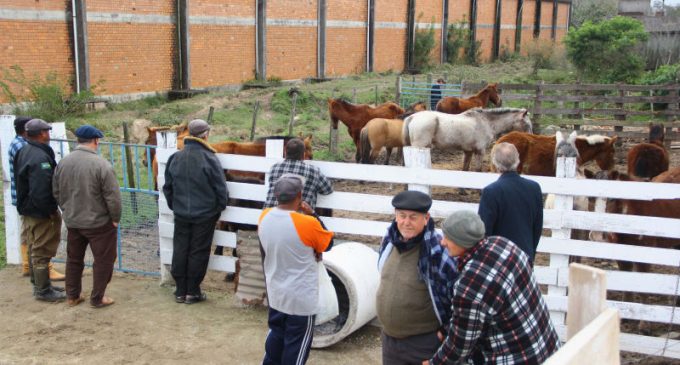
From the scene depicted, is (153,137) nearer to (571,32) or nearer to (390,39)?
(571,32)

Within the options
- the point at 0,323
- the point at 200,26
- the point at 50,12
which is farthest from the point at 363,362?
the point at 200,26

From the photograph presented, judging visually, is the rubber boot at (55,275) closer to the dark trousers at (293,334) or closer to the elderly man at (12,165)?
the elderly man at (12,165)

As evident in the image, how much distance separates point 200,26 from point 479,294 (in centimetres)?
2334

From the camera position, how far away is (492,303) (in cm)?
330

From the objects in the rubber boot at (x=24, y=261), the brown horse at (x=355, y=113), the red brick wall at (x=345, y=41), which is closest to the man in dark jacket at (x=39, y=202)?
the rubber boot at (x=24, y=261)

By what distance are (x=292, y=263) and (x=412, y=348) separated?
3.92 feet

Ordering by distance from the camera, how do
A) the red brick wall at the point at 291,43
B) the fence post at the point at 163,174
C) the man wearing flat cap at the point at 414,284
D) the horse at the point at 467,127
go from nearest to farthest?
the man wearing flat cap at the point at 414,284
the fence post at the point at 163,174
the horse at the point at 467,127
the red brick wall at the point at 291,43

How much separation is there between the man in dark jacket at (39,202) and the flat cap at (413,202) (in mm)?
4599

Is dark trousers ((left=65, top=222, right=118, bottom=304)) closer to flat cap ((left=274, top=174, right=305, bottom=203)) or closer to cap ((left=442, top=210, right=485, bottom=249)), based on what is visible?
flat cap ((left=274, top=174, right=305, bottom=203))

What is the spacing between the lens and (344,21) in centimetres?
3241

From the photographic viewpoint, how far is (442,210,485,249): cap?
3.38 meters

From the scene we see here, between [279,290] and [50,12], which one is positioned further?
[50,12]

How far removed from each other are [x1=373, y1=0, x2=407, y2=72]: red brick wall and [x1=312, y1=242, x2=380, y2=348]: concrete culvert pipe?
29417mm

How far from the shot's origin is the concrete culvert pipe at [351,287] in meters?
5.97
